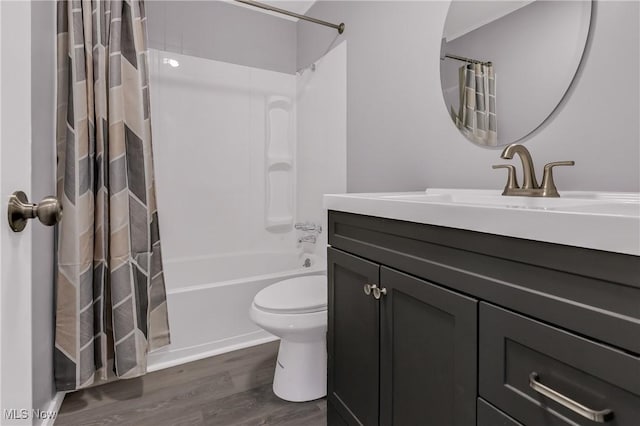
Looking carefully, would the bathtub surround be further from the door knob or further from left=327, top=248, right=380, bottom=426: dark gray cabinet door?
the door knob

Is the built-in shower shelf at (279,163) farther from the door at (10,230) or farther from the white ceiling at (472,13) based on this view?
the door at (10,230)

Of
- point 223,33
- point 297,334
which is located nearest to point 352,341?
point 297,334

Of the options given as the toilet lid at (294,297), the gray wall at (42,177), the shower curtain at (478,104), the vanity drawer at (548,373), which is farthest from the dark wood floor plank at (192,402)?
the shower curtain at (478,104)

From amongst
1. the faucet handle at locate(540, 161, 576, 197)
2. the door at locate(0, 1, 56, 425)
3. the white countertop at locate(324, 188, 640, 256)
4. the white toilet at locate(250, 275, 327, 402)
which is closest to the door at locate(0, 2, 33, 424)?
the door at locate(0, 1, 56, 425)

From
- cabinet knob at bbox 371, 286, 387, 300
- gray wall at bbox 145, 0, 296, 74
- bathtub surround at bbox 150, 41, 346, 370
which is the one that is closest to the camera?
cabinet knob at bbox 371, 286, 387, 300

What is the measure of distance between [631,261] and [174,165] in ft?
8.09

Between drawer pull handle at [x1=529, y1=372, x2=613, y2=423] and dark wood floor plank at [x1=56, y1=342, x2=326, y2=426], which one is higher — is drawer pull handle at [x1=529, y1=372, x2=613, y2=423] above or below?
above

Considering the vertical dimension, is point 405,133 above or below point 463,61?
below

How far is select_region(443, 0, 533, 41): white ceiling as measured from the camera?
1241 millimetres

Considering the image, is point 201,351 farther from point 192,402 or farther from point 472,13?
point 472,13

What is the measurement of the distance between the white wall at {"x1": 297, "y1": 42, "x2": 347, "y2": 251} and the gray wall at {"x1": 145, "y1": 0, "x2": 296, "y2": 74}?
0.29 metres

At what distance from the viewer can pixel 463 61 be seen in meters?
1.40

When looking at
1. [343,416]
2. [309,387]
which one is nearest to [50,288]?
[309,387]

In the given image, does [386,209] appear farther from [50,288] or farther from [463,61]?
[50,288]
